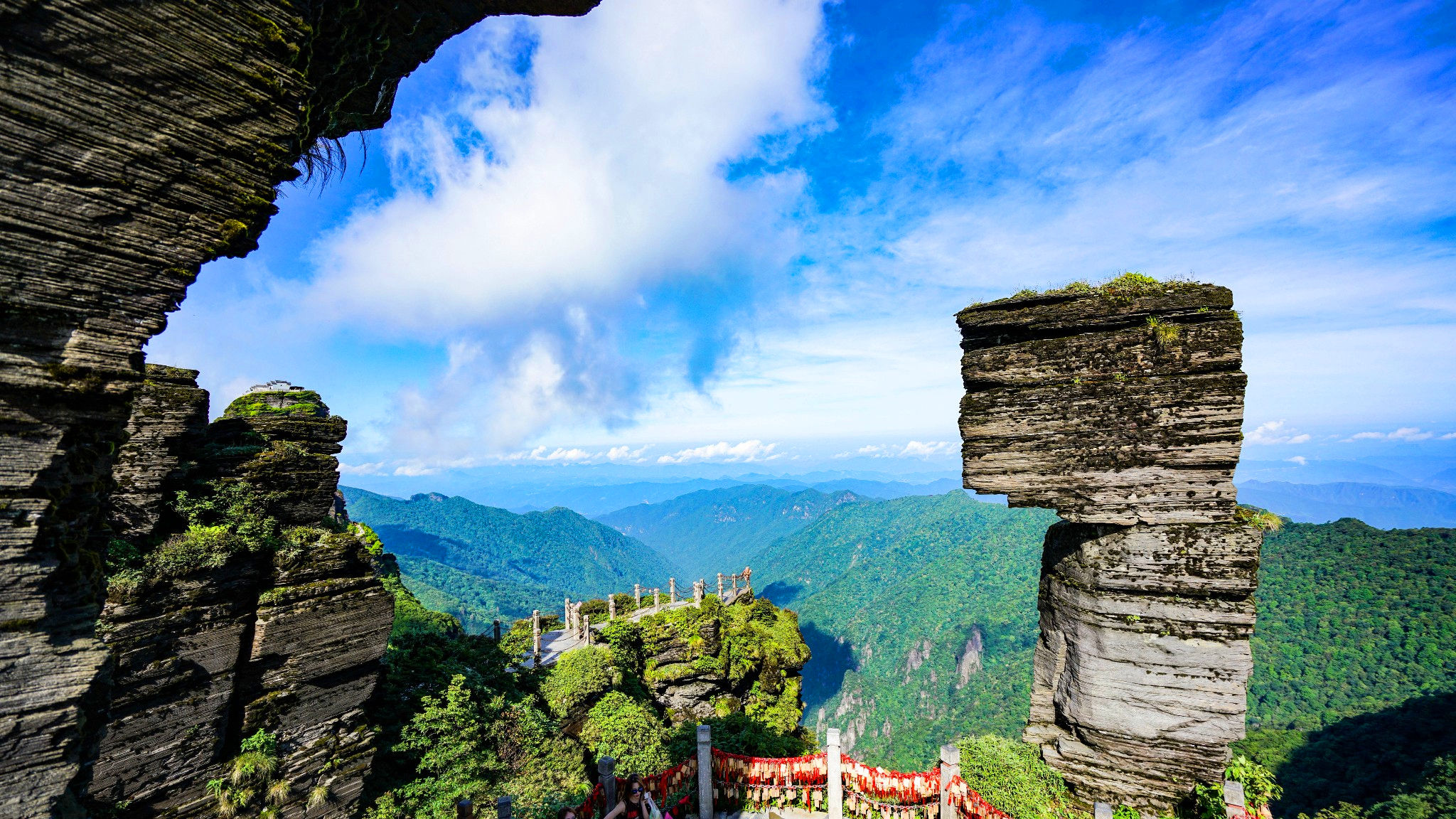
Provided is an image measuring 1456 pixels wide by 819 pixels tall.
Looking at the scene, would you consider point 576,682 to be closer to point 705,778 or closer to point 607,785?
point 705,778

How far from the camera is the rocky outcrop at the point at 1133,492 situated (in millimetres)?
7090

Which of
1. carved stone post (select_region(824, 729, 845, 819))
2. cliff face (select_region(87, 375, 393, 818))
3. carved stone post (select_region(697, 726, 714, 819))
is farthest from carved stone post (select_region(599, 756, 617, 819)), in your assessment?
cliff face (select_region(87, 375, 393, 818))

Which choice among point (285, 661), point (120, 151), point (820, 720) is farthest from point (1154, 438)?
point (820, 720)

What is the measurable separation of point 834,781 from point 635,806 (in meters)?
3.79

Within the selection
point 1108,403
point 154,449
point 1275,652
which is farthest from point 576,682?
point 1275,652

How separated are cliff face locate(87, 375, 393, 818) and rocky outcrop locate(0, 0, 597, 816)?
835 cm

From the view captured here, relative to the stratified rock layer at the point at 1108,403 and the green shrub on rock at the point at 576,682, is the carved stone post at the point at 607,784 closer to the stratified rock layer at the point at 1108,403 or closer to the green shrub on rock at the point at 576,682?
the stratified rock layer at the point at 1108,403

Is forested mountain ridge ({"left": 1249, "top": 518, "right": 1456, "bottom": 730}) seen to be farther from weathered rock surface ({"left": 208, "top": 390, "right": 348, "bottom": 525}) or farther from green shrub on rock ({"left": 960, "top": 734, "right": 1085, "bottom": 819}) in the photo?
weathered rock surface ({"left": 208, "top": 390, "right": 348, "bottom": 525})

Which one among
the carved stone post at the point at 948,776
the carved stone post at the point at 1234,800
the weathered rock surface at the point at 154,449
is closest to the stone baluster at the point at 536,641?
the weathered rock surface at the point at 154,449

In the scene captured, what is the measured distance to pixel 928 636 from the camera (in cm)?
10025

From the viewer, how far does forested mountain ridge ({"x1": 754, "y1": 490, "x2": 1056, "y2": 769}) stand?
71.3 m

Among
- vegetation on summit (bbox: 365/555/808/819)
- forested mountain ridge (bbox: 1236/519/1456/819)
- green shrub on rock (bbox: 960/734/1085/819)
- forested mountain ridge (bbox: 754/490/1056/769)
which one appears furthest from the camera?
forested mountain ridge (bbox: 754/490/1056/769)

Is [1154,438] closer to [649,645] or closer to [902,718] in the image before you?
[649,645]

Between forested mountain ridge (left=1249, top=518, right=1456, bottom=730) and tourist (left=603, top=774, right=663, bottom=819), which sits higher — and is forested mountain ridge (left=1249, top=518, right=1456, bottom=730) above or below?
below
